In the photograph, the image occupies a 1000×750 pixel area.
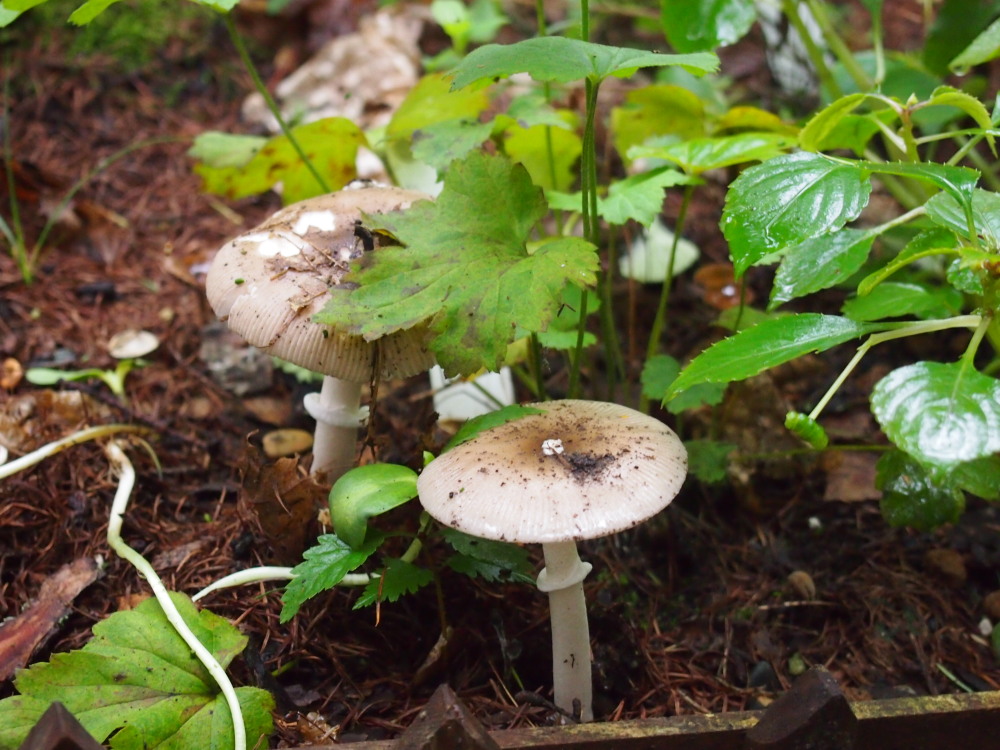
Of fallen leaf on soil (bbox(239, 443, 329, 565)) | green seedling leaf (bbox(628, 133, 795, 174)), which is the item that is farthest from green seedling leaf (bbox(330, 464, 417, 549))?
green seedling leaf (bbox(628, 133, 795, 174))

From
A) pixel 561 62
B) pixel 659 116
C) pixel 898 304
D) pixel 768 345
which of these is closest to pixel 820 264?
pixel 898 304

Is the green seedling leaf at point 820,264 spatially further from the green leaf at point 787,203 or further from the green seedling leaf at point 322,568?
the green seedling leaf at point 322,568

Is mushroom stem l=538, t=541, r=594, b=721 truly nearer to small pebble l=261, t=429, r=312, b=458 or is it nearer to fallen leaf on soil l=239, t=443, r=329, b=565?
fallen leaf on soil l=239, t=443, r=329, b=565

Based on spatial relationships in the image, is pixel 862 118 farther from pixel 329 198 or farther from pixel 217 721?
pixel 217 721

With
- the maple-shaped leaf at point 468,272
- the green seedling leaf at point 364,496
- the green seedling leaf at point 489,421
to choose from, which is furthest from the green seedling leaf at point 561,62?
the green seedling leaf at point 364,496

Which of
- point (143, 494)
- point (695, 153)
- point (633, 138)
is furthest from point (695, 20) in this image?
point (143, 494)

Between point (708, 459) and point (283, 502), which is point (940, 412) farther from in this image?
point (283, 502)
